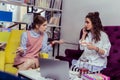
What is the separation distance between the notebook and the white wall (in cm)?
196

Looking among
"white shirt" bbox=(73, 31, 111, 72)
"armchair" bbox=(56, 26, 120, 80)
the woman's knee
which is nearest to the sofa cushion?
the woman's knee

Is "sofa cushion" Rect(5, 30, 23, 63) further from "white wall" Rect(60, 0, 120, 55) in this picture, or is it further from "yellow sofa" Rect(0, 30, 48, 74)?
"white wall" Rect(60, 0, 120, 55)

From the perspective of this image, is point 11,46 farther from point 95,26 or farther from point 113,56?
point 113,56

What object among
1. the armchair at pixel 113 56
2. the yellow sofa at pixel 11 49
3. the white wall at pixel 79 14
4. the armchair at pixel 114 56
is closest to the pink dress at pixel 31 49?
the yellow sofa at pixel 11 49

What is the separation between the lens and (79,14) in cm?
420

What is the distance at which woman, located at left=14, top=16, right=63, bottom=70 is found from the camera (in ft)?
9.40

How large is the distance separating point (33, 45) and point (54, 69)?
1235mm

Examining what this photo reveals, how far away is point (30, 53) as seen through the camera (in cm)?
299

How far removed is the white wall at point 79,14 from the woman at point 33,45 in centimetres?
113

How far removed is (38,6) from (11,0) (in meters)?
0.61

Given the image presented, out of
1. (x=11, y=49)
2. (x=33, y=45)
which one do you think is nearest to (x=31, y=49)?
(x=33, y=45)

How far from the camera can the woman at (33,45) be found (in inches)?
113

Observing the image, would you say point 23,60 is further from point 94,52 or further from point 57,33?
point 57,33

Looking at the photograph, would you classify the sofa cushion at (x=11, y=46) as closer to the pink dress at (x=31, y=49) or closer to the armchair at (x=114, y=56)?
the pink dress at (x=31, y=49)
